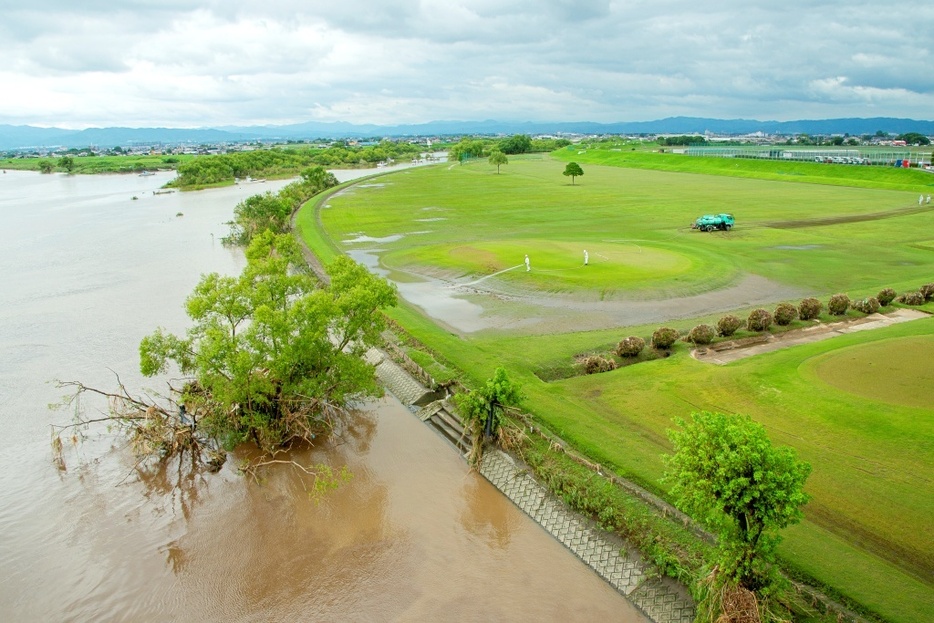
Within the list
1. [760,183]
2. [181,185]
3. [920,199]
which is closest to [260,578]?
[920,199]

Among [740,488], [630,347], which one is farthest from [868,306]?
[740,488]

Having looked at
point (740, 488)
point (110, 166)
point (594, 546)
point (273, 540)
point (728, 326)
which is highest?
point (110, 166)

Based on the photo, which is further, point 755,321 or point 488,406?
point 755,321

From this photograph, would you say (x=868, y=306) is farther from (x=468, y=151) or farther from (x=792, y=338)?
(x=468, y=151)

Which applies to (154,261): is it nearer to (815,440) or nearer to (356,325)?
(356,325)

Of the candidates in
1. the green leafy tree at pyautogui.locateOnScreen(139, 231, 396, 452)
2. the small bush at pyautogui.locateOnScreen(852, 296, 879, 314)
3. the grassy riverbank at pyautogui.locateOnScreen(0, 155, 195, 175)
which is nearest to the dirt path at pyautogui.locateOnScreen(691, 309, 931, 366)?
the small bush at pyautogui.locateOnScreen(852, 296, 879, 314)

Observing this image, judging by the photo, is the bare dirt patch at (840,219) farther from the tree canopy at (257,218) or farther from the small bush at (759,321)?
the tree canopy at (257,218)

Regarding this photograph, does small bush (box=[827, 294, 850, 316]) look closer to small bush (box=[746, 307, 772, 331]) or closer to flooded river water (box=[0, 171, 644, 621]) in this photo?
small bush (box=[746, 307, 772, 331])

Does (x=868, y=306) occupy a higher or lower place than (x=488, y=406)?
lower
